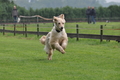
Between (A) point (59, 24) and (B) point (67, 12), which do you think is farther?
(B) point (67, 12)

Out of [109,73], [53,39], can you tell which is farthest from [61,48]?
[109,73]

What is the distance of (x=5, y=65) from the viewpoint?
1151 centimetres

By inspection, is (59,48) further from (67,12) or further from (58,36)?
(67,12)

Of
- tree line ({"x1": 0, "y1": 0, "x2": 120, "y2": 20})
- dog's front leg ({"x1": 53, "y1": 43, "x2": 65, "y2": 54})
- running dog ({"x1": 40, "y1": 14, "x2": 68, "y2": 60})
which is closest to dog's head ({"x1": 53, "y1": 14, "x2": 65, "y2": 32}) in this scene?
running dog ({"x1": 40, "y1": 14, "x2": 68, "y2": 60})

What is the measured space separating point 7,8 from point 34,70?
1657 inches

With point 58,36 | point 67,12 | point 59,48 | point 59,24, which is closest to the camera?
point 59,48

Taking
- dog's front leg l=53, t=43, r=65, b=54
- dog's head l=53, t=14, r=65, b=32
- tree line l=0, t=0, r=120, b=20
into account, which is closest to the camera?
dog's front leg l=53, t=43, r=65, b=54

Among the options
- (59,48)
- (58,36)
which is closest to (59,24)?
(58,36)

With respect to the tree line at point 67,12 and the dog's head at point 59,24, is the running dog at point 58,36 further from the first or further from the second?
the tree line at point 67,12

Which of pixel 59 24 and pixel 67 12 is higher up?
pixel 67 12

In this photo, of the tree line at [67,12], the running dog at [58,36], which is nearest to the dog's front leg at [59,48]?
the running dog at [58,36]

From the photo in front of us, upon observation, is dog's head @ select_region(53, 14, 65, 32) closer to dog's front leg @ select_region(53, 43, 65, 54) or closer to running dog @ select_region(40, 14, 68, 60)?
running dog @ select_region(40, 14, 68, 60)

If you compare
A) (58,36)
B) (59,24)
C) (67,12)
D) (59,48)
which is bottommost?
(59,48)

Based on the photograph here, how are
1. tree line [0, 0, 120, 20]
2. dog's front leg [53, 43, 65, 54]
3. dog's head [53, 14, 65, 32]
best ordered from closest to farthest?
1. dog's front leg [53, 43, 65, 54]
2. dog's head [53, 14, 65, 32]
3. tree line [0, 0, 120, 20]
